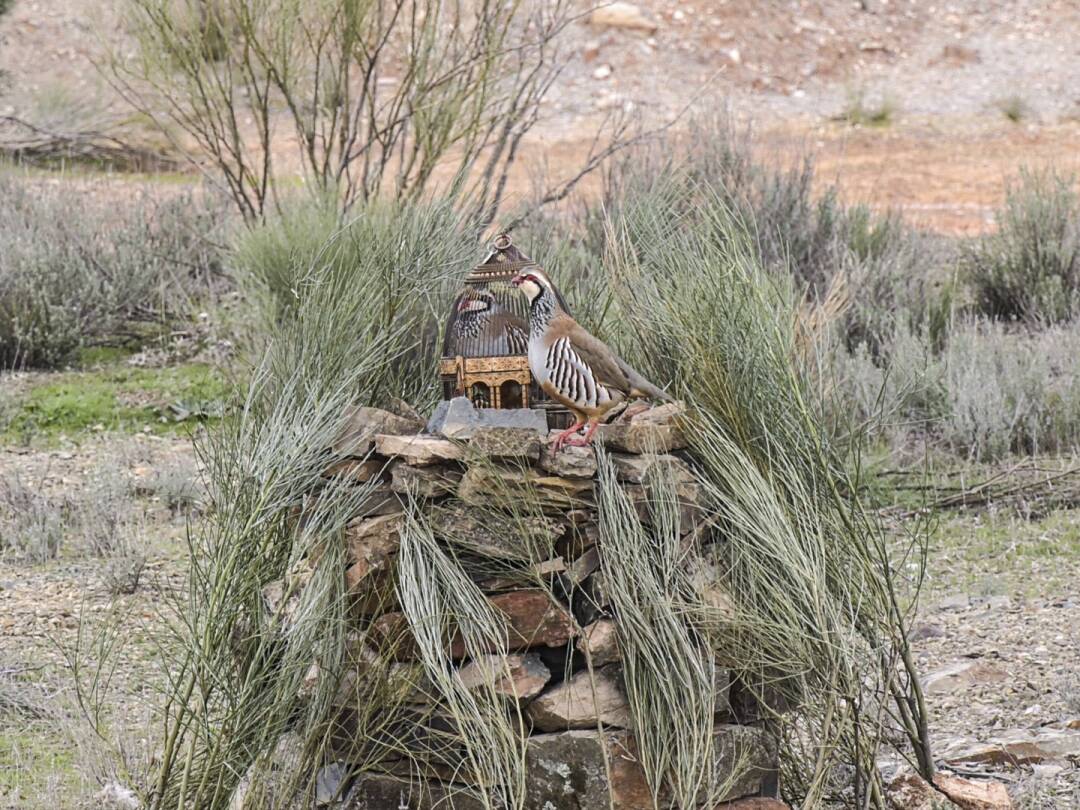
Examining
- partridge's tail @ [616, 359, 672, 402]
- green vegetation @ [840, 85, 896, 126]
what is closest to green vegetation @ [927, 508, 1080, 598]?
partridge's tail @ [616, 359, 672, 402]

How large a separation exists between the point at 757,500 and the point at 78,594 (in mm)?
2941

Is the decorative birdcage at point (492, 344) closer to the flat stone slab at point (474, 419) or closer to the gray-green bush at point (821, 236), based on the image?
the flat stone slab at point (474, 419)

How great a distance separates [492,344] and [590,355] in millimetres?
317

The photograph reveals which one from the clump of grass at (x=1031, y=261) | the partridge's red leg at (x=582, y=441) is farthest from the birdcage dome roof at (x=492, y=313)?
the clump of grass at (x=1031, y=261)

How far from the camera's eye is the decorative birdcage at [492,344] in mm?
3625

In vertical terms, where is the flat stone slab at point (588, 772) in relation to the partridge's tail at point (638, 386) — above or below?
below

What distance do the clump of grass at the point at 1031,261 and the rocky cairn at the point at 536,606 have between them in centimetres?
607

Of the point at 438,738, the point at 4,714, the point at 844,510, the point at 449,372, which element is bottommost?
the point at 4,714

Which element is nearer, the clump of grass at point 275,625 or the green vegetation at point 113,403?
the clump of grass at point 275,625

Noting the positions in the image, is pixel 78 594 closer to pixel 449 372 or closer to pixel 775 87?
pixel 449 372

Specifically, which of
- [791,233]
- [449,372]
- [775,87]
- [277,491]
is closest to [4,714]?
[277,491]

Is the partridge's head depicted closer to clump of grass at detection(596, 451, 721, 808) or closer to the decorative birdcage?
the decorative birdcage

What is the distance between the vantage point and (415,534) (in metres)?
3.27

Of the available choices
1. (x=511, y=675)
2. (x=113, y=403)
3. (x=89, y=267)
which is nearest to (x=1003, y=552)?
(x=511, y=675)
